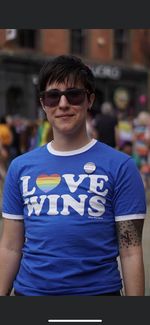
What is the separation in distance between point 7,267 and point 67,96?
1.92 feet

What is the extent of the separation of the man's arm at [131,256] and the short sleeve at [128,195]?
0.10ft

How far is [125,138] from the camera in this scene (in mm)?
11727

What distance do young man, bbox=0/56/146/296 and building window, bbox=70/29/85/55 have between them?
2594 centimetres

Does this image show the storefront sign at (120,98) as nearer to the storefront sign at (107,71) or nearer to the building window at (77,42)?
the storefront sign at (107,71)

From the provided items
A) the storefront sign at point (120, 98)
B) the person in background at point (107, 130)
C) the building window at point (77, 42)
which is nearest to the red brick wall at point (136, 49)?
the storefront sign at point (120, 98)

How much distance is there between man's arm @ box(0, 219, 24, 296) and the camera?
204 centimetres

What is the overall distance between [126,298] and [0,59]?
22.6 meters

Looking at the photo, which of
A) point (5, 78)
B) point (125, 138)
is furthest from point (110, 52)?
point (125, 138)

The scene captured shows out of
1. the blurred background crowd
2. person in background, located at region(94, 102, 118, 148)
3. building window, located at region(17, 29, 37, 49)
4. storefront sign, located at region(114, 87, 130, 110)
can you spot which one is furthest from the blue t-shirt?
storefront sign, located at region(114, 87, 130, 110)

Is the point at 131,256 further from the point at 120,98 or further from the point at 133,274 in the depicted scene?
the point at 120,98

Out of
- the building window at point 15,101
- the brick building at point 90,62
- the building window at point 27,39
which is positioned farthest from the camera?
the building window at point 27,39

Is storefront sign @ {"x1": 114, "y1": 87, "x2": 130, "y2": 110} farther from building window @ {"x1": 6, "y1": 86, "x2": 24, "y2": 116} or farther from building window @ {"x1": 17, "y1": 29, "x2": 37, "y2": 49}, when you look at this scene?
building window @ {"x1": 6, "y1": 86, "x2": 24, "y2": 116}

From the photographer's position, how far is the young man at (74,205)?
185cm

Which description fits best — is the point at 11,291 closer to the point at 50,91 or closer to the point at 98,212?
the point at 98,212
